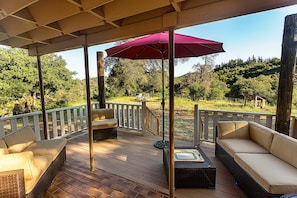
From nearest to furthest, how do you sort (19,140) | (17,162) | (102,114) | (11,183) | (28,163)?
(11,183)
(17,162)
(28,163)
(19,140)
(102,114)

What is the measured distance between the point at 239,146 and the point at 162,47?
2522 mm

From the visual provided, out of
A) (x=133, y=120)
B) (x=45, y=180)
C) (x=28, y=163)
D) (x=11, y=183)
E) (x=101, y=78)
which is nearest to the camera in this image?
(x=11, y=183)

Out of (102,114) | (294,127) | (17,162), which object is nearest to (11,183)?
(17,162)

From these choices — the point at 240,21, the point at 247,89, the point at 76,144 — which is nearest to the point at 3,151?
the point at 76,144

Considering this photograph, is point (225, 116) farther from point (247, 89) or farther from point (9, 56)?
point (9, 56)

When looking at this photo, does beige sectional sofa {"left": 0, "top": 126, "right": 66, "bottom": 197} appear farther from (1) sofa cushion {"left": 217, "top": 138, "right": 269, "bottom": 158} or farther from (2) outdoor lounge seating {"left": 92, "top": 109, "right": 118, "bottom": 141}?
(1) sofa cushion {"left": 217, "top": 138, "right": 269, "bottom": 158}

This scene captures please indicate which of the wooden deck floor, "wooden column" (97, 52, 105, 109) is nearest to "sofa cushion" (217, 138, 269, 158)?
the wooden deck floor

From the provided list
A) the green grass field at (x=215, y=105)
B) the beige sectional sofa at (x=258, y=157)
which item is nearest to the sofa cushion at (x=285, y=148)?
the beige sectional sofa at (x=258, y=157)

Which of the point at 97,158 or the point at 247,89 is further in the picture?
the point at 247,89

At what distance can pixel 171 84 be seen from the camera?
1.97m

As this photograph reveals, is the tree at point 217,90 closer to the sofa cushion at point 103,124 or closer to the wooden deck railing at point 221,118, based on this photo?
the wooden deck railing at point 221,118

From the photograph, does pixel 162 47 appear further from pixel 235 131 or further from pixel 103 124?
pixel 103 124

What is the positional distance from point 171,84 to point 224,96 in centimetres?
677

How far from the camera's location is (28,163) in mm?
1838
